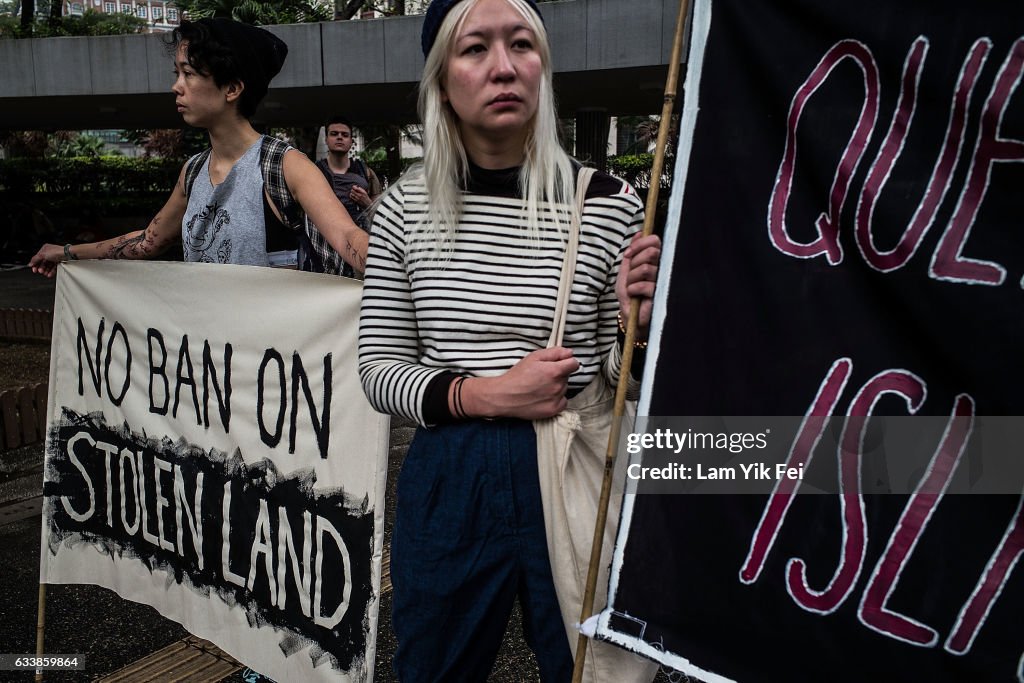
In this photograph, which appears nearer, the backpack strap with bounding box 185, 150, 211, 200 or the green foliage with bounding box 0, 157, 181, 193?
the backpack strap with bounding box 185, 150, 211, 200

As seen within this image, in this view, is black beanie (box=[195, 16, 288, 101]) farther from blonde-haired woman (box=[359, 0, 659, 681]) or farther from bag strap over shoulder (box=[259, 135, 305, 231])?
blonde-haired woman (box=[359, 0, 659, 681])

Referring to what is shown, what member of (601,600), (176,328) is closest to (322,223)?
(176,328)

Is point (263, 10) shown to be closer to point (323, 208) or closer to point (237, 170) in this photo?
point (237, 170)

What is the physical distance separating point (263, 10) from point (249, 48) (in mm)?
16754

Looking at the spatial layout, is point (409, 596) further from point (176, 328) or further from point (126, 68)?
point (126, 68)

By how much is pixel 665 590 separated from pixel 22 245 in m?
19.0

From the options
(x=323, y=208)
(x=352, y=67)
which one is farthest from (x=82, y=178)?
(x=323, y=208)

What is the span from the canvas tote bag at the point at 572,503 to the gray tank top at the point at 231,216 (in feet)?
4.10

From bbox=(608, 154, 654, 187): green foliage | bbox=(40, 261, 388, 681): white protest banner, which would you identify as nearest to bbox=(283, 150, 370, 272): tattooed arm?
bbox=(40, 261, 388, 681): white protest banner

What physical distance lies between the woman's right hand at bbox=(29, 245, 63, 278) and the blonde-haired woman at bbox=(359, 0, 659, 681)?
1.78 m

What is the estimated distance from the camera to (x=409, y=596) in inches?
62.3

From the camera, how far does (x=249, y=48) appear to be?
97.0 inches

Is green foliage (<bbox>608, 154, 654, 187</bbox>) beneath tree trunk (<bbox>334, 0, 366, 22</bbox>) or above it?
beneath

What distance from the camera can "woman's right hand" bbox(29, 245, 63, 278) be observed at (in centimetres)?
284
